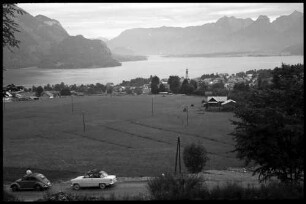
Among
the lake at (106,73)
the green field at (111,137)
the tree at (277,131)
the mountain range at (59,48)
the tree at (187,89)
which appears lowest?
the green field at (111,137)

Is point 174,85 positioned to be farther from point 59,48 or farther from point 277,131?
point 59,48

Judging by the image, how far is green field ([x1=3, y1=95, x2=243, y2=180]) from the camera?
578 inches

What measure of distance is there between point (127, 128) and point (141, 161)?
10.2 metres

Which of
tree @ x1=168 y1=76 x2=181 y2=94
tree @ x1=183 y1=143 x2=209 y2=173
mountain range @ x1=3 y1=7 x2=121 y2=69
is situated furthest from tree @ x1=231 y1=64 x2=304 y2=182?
mountain range @ x1=3 y1=7 x2=121 y2=69

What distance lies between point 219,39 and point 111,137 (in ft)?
411

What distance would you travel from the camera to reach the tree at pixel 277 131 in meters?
7.16

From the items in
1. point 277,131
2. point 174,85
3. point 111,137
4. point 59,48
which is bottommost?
point 111,137

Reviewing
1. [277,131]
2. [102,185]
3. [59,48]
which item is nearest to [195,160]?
[102,185]

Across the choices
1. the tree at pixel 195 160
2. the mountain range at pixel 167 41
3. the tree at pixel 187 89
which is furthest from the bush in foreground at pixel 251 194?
the mountain range at pixel 167 41

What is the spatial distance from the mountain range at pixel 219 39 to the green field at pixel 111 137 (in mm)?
76342

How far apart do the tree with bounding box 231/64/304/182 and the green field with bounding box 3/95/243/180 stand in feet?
16.8

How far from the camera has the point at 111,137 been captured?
22.2m

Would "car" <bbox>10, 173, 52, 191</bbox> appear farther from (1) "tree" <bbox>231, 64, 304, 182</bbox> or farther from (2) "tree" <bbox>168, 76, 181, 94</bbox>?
(2) "tree" <bbox>168, 76, 181, 94</bbox>

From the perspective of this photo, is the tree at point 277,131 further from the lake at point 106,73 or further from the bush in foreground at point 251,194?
the lake at point 106,73
